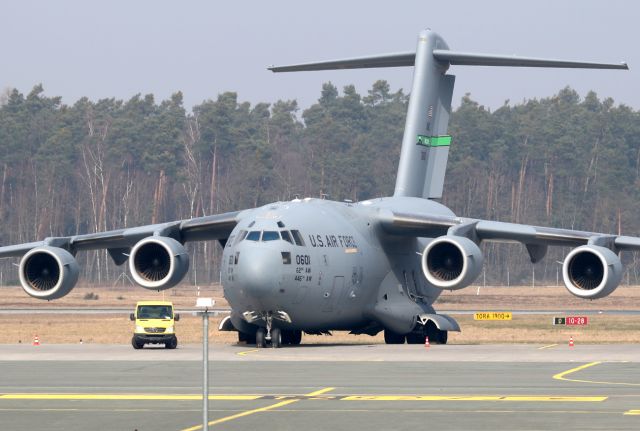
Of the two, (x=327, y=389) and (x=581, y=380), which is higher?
(x=581, y=380)

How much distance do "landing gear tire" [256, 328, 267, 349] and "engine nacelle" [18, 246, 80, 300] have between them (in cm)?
514

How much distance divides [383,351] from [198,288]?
6203 centimetres

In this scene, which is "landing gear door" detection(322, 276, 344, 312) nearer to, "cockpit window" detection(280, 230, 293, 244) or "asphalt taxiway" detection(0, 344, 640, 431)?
"asphalt taxiway" detection(0, 344, 640, 431)

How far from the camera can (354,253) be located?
35.2 meters

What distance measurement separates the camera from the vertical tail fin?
4006cm

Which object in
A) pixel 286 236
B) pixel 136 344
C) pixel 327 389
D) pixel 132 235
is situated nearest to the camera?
pixel 327 389

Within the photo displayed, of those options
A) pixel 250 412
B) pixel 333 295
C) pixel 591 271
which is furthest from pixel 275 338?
pixel 250 412

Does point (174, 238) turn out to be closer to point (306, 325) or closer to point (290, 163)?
point (306, 325)

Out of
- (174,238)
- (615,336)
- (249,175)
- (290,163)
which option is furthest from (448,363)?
(290,163)

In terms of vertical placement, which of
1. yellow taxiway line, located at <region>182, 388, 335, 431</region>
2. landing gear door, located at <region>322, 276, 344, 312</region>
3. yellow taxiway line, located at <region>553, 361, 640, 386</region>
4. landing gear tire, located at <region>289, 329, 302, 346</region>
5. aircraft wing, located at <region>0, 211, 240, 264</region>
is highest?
aircraft wing, located at <region>0, 211, 240, 264</region>

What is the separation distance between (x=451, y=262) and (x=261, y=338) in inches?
200

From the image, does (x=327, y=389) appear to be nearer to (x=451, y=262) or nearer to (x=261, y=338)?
(x=261, y=338)

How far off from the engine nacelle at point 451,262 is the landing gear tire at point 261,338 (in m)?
4.26

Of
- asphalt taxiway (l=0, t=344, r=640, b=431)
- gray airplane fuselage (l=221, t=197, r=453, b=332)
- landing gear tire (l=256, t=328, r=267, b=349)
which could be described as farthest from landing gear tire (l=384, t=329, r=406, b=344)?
landing gear tire (l=256, t=328, r=267, b=349)
